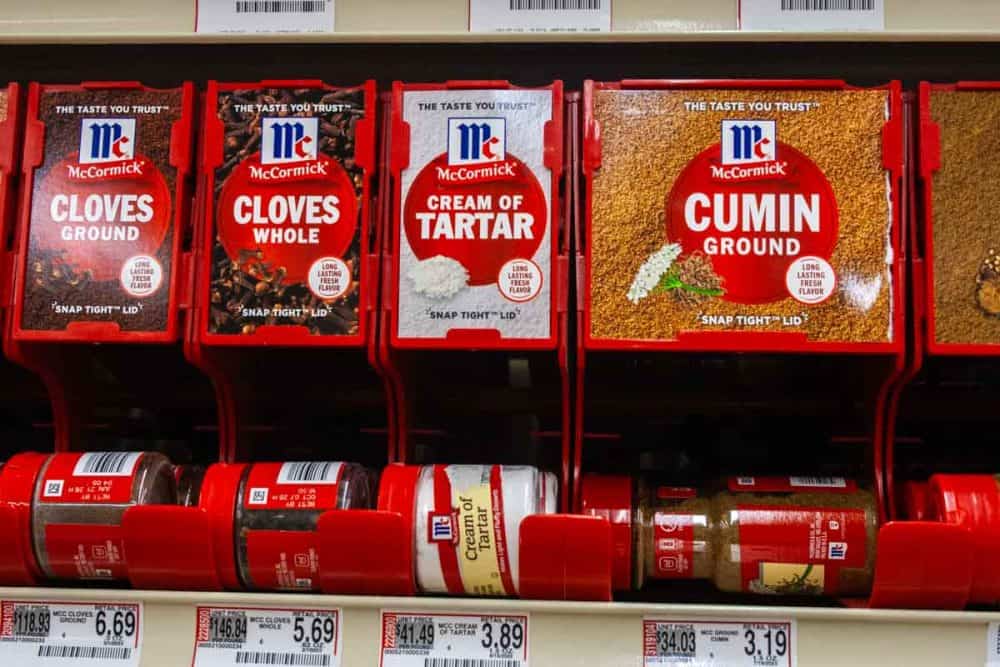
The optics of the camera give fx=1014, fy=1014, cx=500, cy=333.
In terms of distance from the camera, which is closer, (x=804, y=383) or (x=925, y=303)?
(x=925, y=303)

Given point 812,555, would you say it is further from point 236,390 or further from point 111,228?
point 111,228

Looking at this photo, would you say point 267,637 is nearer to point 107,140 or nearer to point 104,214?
point 104,214

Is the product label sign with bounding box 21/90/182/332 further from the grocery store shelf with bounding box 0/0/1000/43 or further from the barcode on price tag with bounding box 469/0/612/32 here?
the barcode on price tag with bounding box 469/0/612/32

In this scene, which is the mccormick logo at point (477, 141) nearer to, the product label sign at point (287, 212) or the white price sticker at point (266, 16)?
the product label sign at point (287, 212)

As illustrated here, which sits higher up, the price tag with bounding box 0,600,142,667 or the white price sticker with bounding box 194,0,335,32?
the white price sticker with bounding box 194,0,335,32

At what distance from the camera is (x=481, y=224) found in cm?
143

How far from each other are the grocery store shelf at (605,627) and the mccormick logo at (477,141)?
2.00ft

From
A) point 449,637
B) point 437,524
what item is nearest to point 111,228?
point 437,524

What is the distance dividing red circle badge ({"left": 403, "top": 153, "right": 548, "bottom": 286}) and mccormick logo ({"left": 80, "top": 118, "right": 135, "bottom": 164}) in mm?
432

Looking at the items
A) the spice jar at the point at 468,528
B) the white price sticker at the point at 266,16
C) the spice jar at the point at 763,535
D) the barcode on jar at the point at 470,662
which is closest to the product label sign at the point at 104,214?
the white price sticker at the point at 266,16

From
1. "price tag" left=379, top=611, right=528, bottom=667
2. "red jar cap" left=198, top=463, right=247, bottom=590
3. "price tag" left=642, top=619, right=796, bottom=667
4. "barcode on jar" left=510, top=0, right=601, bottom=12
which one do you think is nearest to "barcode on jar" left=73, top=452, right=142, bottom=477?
"red jar cap" left=198, top=463, right=247, bottom=590

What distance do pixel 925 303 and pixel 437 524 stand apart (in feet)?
2.36

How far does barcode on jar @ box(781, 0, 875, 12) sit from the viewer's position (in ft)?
4.59

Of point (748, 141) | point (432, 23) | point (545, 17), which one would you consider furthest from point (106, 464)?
point (748, 141)
